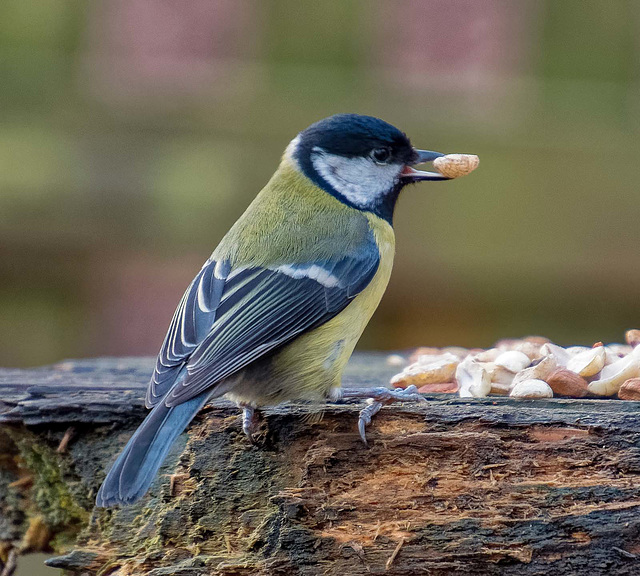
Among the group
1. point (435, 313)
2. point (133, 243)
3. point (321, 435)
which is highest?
point (321, 435)

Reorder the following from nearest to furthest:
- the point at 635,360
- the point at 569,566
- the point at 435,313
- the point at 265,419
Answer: the point at 569,566 → the point at 265,419 → the point at 635,360 → the point at 435,313

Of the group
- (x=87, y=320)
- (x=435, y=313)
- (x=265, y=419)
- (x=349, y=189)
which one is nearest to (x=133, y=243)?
(x=87, y=320)

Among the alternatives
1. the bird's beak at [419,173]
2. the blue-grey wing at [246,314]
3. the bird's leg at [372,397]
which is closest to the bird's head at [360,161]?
the bird's beak at [419,173]

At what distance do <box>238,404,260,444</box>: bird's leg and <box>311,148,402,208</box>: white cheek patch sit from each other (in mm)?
684

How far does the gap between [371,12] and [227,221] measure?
1.16 m

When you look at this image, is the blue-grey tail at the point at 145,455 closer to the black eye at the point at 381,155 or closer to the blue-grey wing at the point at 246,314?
the blue-grey wing at the point at 246,314

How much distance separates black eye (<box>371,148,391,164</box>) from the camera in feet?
7.62

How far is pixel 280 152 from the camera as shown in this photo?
3.96m

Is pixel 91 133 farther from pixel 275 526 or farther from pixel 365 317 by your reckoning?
pixel 275 526

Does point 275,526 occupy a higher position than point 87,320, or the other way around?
point 275,526

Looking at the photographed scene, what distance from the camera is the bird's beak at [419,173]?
92.7 inches

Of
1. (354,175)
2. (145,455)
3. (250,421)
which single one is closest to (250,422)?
(250,421)

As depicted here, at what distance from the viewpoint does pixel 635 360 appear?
6.19ft

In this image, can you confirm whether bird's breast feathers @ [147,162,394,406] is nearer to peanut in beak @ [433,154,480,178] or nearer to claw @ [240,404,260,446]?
claw @ [240,404,260,446]
